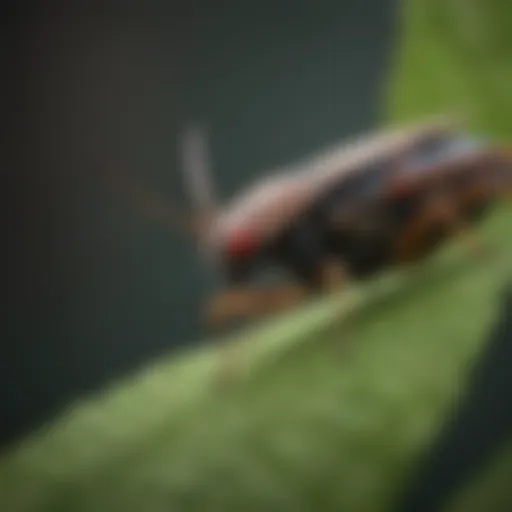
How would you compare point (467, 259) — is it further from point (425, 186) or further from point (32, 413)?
point (32, 413)

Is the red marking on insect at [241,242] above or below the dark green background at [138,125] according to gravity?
below

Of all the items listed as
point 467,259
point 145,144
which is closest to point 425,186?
point 467,259

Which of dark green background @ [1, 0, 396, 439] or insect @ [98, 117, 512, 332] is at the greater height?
dark green background @ [1, 0, 396, 439]

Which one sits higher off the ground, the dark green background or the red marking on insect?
the dark green background
